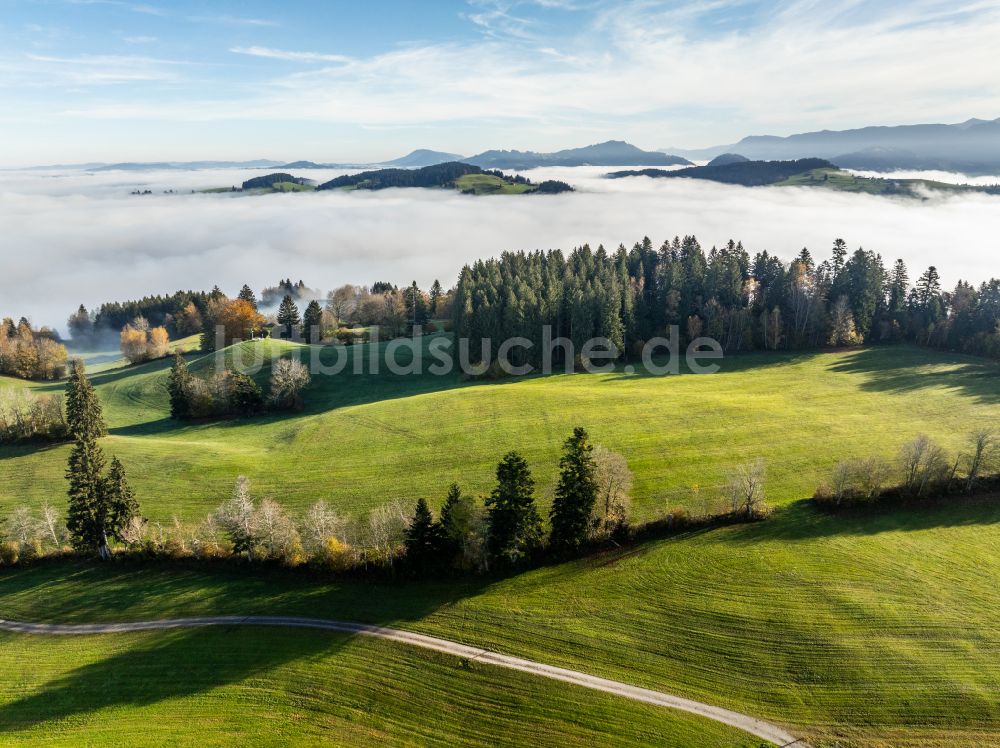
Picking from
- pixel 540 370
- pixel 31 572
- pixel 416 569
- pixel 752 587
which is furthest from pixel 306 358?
pixel 752 587

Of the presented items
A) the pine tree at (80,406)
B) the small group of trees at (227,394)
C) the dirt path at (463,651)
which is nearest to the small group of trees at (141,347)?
the small group of trees at (227,394)

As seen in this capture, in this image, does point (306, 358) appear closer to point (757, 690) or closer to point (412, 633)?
point (412, 633)

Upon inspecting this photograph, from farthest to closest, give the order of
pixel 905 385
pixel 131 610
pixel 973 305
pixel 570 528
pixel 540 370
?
pixel 540 370, pixel 973 305, pixel 905 385, pixel 570 528, pixel 131 610

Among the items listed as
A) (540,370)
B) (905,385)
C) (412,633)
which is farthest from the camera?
(540,370)

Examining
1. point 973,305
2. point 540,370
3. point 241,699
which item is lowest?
point 241,699

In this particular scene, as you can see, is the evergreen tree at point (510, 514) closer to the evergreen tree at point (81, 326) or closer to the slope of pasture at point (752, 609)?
the slope of pasture at point (752, 609)

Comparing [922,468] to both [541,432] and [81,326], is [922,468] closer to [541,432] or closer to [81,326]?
[541,432]

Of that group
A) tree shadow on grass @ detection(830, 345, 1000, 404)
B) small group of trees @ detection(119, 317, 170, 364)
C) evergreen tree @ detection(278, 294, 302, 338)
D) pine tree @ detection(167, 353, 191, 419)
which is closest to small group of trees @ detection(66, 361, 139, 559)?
pine tree @ detection(167, 353, 191, 419)
